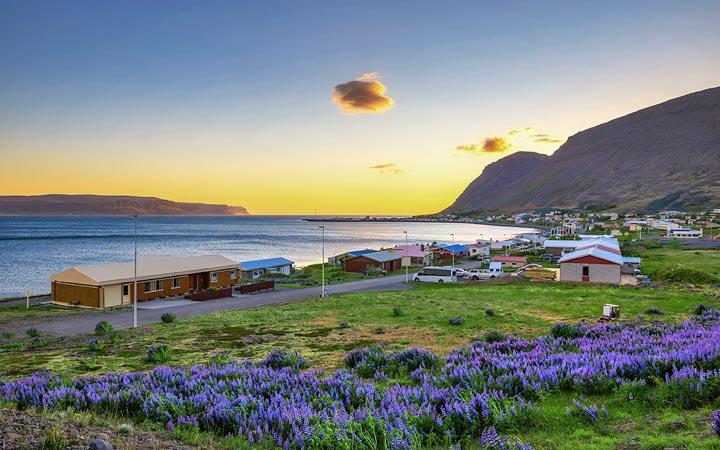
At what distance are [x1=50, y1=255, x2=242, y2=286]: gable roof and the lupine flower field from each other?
3911 cm

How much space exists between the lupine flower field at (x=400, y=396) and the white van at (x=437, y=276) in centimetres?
4726

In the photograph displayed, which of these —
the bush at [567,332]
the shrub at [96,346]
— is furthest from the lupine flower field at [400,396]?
the shrub at [96,346]

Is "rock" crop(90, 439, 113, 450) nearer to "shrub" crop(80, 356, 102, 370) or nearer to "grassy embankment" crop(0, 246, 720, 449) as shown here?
"grassy embankment" crop(0, 246, 720, 449)

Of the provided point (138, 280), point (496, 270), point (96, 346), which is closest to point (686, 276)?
point (496, 270)

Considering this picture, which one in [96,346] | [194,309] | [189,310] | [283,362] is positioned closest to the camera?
[283,362]

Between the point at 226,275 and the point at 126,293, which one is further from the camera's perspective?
the point at 226,275

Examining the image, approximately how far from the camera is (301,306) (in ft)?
117

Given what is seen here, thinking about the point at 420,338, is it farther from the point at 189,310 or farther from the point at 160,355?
the point at 189,310

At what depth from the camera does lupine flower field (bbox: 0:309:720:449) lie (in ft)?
20.7

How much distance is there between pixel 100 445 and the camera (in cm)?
515

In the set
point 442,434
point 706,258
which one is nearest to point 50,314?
point 442,434

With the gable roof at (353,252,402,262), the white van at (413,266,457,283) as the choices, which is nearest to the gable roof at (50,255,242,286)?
the white van at (413,266,457,283)

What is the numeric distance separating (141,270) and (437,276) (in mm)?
36938

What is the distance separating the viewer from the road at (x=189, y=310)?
31.3m
